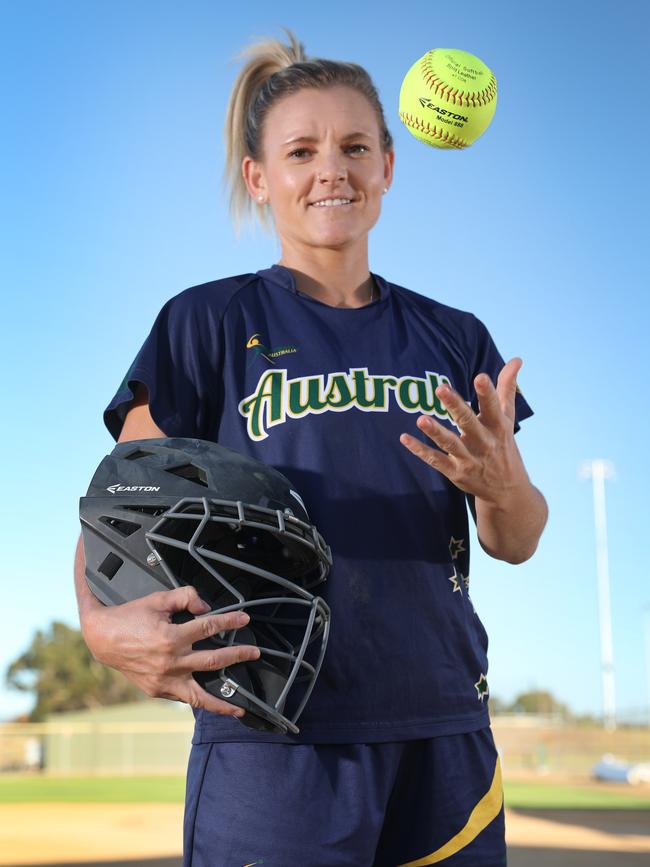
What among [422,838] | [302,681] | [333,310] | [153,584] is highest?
[333,310]

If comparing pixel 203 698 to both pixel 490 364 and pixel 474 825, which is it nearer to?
pixel 474 825

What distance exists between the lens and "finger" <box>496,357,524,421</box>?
6.56 ft

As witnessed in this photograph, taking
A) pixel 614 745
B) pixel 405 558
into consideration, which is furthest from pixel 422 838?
A: pixel 614 745

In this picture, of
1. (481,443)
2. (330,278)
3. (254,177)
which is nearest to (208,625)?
(481,443)

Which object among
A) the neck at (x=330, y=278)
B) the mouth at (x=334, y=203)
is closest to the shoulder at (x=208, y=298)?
the neck at (x=330, y=278)

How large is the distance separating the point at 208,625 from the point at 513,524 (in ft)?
2.71

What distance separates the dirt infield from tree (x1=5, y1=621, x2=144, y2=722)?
31.9 meters

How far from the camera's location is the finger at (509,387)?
2.00 metres

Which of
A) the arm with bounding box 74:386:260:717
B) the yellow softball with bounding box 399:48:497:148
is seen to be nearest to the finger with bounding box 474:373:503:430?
the arm with bounding box 74:386:260:717

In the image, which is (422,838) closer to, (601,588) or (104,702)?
(601,588)

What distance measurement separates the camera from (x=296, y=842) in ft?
6.18

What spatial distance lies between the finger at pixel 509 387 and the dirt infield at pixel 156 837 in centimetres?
860

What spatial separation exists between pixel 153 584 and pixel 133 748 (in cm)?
2703

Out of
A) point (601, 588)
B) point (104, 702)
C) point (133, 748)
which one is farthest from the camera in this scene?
point (104, 702)
